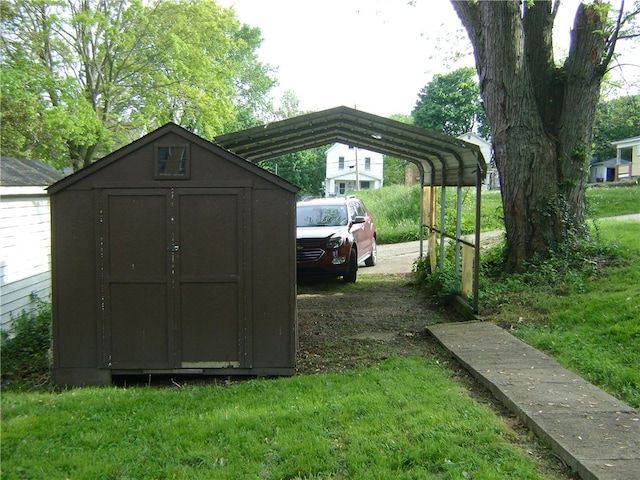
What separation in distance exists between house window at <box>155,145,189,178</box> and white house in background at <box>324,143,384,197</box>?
187 ft

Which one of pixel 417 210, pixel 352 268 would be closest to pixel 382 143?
pixel 352 268

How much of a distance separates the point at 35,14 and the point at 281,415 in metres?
21.1

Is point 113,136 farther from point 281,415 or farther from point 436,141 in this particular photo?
point 281,415

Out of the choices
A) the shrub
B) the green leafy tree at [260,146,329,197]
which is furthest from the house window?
the green leafy tree at [260,146,329,197]

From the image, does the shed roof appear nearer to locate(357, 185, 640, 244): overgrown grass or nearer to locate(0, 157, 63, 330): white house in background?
locate(0, 157, 63, 330): white house in background

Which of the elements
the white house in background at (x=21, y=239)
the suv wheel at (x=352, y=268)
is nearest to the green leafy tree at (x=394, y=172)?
the suv wheel at (x=352, y=268)

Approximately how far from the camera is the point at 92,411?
16.6ft

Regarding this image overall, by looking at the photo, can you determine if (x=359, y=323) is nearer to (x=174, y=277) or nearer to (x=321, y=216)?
(x=174, y=277)

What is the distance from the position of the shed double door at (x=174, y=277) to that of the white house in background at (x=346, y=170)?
57000 mm

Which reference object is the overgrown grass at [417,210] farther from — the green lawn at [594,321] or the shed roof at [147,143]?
the shed roof at [147,143]

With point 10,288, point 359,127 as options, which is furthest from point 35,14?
point 359,127

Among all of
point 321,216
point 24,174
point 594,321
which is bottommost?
point 594,321

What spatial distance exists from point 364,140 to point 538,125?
289 centimetres

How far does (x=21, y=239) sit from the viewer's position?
9.59m
